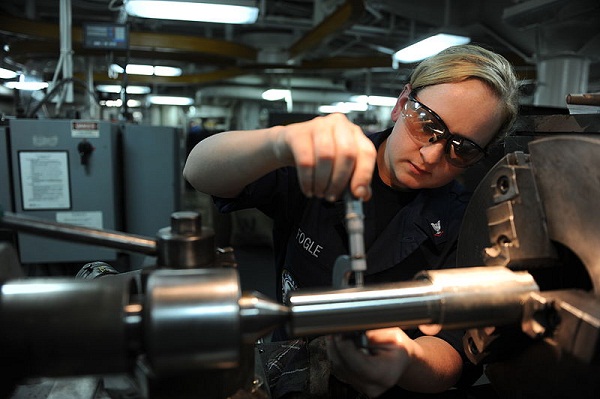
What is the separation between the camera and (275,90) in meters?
7.54

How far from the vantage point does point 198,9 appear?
8.66 feet

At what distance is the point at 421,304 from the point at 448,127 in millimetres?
492

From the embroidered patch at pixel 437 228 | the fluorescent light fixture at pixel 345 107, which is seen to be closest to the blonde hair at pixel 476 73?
the embroidered patch at pixel 437 228

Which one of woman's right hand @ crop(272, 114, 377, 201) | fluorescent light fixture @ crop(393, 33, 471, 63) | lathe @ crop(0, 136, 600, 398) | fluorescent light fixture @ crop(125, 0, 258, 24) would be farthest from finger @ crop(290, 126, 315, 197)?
fluorescent light fixture @ crop(393, 33, 471, 63)

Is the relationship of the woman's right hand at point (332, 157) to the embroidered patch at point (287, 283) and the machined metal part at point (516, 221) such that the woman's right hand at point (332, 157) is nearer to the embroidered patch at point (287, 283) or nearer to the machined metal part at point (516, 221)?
the machined metal part at point (516, 221)

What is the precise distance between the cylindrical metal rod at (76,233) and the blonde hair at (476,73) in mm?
666

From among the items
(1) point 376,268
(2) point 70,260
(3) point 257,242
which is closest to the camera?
(1) point 376,268

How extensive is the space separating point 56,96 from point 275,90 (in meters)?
5.14

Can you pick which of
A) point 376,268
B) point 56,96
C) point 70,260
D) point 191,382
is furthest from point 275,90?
point 191,382

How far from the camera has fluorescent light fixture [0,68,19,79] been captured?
6.39 ft

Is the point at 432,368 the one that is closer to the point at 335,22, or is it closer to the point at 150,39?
the point at 335,22

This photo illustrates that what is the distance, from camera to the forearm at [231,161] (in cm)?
68

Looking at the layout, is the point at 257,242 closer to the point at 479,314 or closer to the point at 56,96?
the point at 56,96

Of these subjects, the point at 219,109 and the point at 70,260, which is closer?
the point at 70,260
